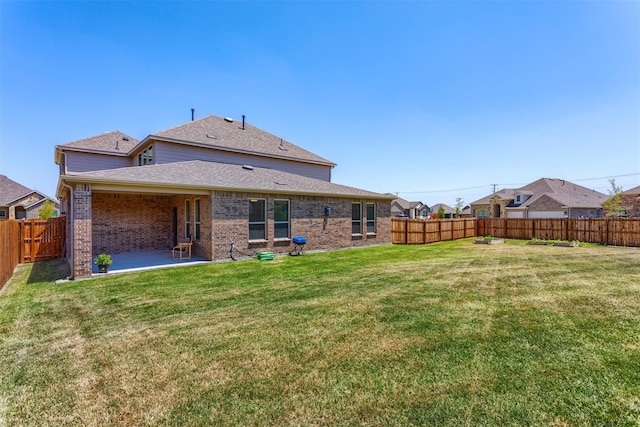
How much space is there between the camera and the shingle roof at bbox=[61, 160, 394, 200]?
9336mm

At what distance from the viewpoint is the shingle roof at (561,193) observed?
108 ft

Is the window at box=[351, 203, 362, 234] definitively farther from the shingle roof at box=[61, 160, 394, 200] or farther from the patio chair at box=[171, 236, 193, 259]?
the patio chair at box=[171, 236, 193, 259]

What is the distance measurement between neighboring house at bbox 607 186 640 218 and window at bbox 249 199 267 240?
33073 mm

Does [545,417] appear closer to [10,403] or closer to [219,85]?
[10,403]

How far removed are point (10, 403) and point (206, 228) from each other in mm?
8701

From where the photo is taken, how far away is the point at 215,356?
3781mm

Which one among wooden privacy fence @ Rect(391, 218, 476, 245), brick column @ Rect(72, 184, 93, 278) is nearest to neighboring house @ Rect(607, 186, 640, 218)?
wooden privacy fence @ Rect(391, 218, 476, 245)

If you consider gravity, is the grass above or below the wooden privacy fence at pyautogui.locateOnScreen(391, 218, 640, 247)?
below

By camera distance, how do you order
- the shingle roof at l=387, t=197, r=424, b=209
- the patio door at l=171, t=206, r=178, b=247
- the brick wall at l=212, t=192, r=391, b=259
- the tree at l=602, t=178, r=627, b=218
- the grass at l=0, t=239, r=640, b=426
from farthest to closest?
the shingle roof at l=387, t=197, r=424, b=209
the tree at l=602, t=178, r=627, b=218
the patio door at l=171, t=206, r=178, b=247
the brick wall at l=212, t=192, r=391, b=259
the grass at l=0, t=239, r=640, b=426

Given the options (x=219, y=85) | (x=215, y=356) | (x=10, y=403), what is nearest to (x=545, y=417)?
(x=215, y=356)

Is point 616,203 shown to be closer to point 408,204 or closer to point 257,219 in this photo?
point 408,204

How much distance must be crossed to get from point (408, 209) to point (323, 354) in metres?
54.5

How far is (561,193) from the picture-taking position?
34.7 m

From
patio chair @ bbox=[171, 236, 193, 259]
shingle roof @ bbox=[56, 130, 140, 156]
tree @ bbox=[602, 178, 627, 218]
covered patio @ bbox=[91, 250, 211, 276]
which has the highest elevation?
shingle roof @ bbox=[56, 130, 140, 156]
